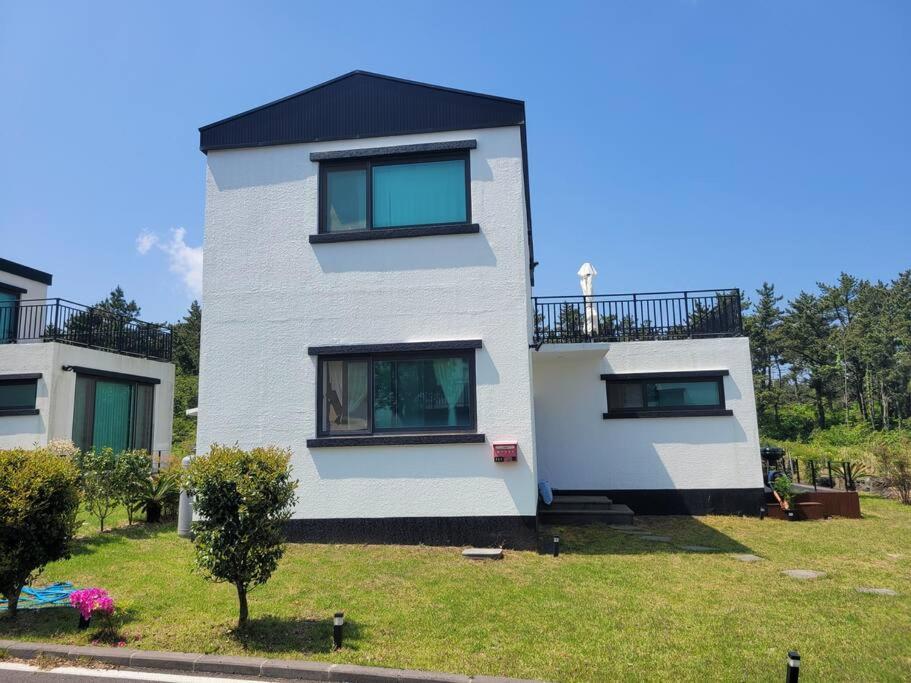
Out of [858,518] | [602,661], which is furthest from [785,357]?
[602,661]

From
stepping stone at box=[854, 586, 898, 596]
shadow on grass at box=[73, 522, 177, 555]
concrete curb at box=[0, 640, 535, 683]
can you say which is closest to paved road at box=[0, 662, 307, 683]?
concrete curb at box=[0, 640, 535, 683]

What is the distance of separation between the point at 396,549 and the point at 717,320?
9.03 meters

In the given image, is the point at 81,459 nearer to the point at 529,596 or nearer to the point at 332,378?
the point at 332,378

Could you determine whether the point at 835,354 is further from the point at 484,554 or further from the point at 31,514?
the point at 31,514

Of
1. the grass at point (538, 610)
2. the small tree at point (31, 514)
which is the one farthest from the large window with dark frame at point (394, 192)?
the small tree at point (31, 514)

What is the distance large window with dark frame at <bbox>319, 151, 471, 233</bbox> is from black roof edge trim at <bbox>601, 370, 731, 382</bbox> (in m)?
5.76

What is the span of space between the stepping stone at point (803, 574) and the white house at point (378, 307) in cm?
333

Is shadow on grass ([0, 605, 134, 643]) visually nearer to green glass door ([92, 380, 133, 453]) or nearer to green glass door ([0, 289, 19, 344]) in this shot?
green glass door ([92, 380, 133, 453])

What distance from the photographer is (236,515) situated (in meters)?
5.03

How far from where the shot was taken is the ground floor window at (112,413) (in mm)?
15922

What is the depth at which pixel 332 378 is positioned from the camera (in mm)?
9086

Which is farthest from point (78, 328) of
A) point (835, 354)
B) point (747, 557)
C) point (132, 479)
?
point (835, 354)

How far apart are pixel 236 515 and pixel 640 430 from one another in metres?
9.69

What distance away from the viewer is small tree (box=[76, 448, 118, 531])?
938 centimetres
